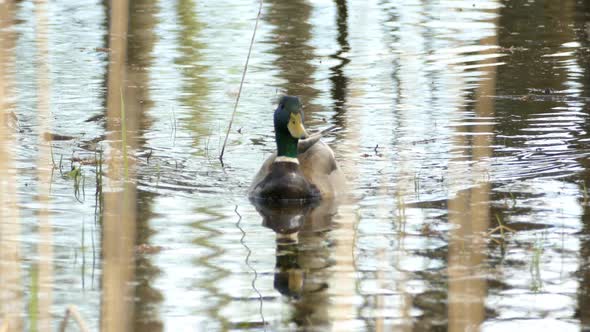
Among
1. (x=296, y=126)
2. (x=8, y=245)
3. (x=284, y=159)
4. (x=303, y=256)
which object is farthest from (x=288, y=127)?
(x=8, y=245)

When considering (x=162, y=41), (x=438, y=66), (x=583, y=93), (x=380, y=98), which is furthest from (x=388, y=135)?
(x=162, y=41)

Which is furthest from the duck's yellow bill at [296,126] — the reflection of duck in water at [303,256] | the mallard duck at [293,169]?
the reflection of duck in water at [303,256]

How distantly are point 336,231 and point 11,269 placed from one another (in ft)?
6.88

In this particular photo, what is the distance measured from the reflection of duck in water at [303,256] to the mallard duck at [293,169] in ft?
0.42

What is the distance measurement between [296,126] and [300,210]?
68 cm

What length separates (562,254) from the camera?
7.25 metres

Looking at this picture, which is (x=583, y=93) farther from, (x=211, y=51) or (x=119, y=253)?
(x=119, y=253)

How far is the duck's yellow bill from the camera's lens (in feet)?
30.5

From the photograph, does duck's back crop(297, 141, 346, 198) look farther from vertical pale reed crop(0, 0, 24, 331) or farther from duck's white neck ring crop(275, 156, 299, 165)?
vertical pale reed crop(0, 0, 24, 331)

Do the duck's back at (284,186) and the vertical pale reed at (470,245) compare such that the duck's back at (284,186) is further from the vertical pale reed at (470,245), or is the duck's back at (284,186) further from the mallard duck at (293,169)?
the vertical pale reed at (470,245)

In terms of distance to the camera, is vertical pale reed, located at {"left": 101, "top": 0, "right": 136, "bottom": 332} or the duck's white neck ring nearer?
vertical pale reed, located at {"left": 101, "top": 0, "right": 136, "bottom": 332}

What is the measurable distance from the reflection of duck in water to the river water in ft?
0.06

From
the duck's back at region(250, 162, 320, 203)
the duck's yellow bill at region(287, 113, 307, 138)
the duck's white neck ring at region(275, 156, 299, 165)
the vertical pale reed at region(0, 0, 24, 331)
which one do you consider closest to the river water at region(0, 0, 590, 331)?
the vertical pale reed at region(0, 0, 24, 331)

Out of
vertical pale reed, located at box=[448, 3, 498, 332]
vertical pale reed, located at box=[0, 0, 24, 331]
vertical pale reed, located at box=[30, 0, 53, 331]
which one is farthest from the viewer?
vertical pale reed, located at box=[448, 3, 498, 332]
